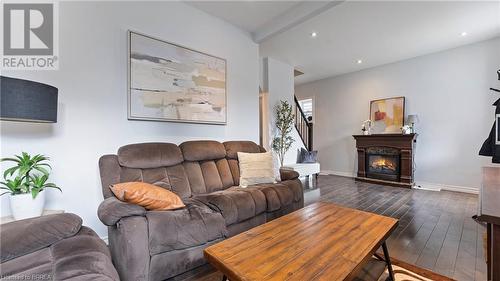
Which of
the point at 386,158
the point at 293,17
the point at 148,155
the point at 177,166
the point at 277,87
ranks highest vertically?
the point at 293,17

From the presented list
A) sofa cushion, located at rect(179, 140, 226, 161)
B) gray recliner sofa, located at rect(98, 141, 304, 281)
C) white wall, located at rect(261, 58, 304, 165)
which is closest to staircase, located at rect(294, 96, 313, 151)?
white wall, located at rect(261, 58, 304, 165)

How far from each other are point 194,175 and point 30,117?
1392 mm

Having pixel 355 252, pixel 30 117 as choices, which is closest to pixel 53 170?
pixel 30 117

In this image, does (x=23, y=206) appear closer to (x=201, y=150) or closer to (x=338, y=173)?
(x=201, y=150)

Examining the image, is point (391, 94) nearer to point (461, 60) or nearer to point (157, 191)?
point (461, 60)

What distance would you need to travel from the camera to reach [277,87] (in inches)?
194

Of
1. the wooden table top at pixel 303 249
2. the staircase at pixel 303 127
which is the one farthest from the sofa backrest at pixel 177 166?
the staircase at pixel 303 127

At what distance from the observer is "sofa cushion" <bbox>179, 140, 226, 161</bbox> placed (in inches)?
96.0

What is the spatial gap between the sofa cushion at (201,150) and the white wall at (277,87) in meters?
2.22

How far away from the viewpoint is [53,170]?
191 centimetres

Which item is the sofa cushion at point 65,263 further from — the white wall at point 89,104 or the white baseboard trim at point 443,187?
the white baseboard trim at point 443,187

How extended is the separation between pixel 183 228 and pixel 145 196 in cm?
36

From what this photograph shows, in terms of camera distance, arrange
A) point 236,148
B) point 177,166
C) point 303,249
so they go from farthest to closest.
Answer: point 236,148 < point 177,166 < point 303,249

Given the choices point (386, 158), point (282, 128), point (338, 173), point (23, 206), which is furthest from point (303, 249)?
point (338, 173)
